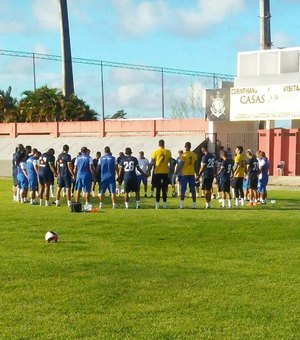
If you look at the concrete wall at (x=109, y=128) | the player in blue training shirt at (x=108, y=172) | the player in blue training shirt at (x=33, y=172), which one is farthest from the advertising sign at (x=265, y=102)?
the player in blue training shirt at (x=108, y=172)

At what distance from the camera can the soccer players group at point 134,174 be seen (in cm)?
2166

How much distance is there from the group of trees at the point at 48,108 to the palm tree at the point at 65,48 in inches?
73.3

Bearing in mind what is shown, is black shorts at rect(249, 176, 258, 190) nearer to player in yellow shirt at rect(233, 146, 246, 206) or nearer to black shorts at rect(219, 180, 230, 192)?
player in yellow shirt at rect(233, 146, 246, 206)

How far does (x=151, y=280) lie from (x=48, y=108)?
52.2 metres

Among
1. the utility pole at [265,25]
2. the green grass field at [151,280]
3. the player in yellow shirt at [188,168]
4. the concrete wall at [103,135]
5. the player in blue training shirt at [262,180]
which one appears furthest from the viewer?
→ the concrete wall at [103,135]

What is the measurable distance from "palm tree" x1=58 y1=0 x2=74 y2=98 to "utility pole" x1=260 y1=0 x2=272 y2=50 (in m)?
15.4

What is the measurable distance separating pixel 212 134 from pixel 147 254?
116 feet

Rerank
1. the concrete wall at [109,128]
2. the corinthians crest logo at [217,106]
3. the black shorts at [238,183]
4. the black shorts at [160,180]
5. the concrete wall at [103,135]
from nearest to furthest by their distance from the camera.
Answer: the black shorts at [160,180] < the black shorts at [238,183] < the corinthians crest logo at [217,106] < the concrete wall at [103,135] < the concrete wall at [109,128]

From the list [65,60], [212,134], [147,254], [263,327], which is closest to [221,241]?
[147,254]

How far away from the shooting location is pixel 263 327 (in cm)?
739

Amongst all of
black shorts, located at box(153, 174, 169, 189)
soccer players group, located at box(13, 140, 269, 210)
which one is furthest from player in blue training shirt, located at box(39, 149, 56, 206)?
black shorts, located at box(153, 174, 169, 189)

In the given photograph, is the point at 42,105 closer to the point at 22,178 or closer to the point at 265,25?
the point at 265,25

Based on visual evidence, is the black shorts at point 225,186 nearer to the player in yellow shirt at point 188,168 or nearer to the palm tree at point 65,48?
the player in yellow shirt at point 188,168

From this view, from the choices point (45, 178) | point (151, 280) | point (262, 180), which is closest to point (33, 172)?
point (45, 178)
